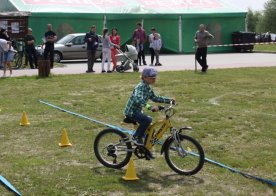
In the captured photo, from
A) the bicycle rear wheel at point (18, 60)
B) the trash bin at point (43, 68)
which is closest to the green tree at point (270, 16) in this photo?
the bicycle rear wheel at point (18, 60)

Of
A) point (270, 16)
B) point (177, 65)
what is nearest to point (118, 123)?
point (177, 65)

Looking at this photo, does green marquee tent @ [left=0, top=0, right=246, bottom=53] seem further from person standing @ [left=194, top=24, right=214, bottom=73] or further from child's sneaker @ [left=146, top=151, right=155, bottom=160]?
child's sneaker @ [left=146, top=151, right=155, bottom=160]

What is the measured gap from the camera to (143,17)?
36219 millimetres

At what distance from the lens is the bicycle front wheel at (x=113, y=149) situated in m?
6.94

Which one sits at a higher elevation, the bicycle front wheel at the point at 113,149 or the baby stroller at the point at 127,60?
the baby stroller at the point at 127,60

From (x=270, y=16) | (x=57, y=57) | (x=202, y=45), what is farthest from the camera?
(x=270, y=16)

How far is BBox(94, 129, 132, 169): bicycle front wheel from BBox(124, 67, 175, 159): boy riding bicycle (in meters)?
0.21

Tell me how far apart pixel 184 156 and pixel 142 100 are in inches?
35.6

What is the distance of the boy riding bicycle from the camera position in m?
6.63

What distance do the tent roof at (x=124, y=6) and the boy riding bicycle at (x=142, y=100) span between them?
26.4 m

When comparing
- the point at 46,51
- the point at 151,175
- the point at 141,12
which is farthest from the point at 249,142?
the point at 141,12

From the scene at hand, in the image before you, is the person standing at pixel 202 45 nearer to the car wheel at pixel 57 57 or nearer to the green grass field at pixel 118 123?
the green grass field at pixel 118 123

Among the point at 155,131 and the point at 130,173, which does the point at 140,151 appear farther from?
the point at 130,173

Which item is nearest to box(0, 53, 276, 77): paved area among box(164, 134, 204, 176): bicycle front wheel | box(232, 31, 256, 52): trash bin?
box(232, 31, 256, 52): trash bin
